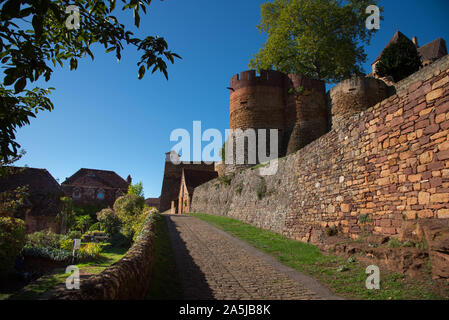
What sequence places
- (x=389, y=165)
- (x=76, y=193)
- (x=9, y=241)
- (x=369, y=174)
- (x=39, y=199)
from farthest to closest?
(x=76, y=193), (x=39, y=199), (x=9, y=241), (x=369, y=174), (x=389, y=165)

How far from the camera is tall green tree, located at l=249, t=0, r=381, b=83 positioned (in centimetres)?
2641

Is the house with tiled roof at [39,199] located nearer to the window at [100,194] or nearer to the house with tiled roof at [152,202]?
the window at [100,194]

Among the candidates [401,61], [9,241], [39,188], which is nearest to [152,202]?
[39,188]

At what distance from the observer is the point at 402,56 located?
22.0 meters

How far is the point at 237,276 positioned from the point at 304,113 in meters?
20.4

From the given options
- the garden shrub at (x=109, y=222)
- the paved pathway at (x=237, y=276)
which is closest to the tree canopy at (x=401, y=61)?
the paved pathway at (x=237, y=276)

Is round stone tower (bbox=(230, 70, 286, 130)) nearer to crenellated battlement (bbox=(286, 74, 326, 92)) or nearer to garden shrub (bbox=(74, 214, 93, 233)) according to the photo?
crenellated battlement (bbox=(286, 74, 326, 92))

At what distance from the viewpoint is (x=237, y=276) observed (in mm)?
6551

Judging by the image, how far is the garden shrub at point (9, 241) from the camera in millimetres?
11531

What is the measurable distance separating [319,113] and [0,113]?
2357 cm

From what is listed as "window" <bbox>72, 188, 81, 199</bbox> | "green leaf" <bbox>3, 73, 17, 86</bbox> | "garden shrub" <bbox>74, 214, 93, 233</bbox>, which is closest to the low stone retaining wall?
"green leaf" <bbox>3, 73, 17, 86</bbox>

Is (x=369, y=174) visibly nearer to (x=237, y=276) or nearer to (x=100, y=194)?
(x=237, y=276)
